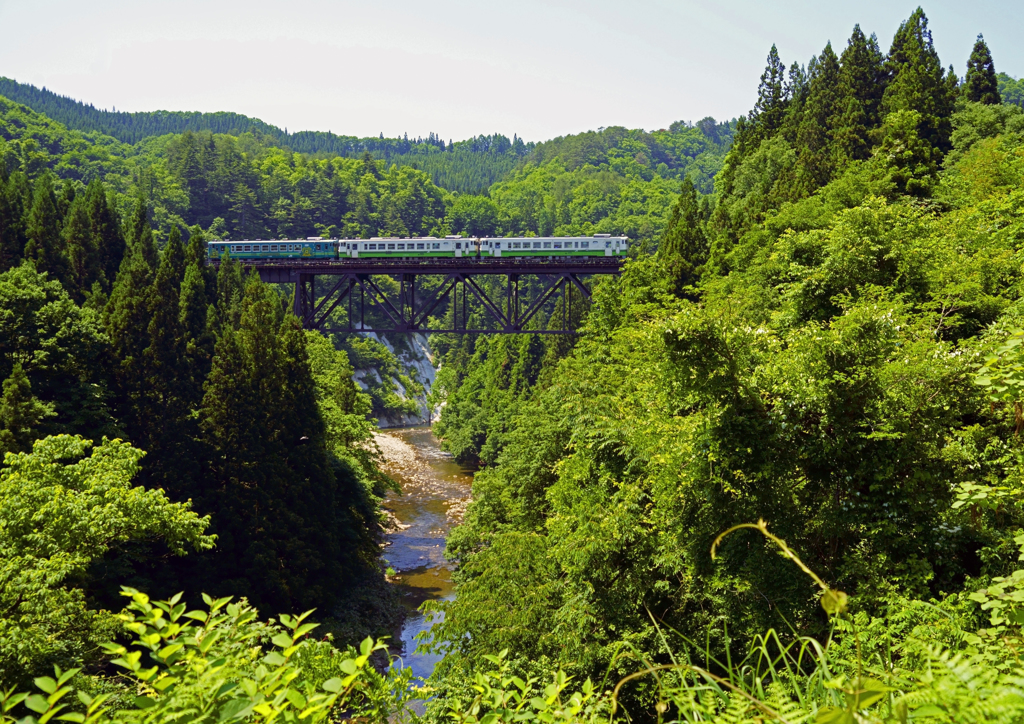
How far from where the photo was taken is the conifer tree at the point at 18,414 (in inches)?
884

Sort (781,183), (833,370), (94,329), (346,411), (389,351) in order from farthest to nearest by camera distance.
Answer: (389,351), (346,411), (781,183), (94,329), (833,370)

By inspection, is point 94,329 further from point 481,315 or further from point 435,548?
point 481,315

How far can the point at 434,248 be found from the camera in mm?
49406

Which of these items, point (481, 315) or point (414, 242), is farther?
point (481, 315)

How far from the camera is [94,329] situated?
29.2 metres

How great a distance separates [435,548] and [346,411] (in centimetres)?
1075

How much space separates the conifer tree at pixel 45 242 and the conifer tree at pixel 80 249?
0.39 m

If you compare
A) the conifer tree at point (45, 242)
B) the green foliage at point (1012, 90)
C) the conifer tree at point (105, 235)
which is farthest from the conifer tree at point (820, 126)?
the green foliage at point (1012, 90)

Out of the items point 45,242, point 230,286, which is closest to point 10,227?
point 45,242

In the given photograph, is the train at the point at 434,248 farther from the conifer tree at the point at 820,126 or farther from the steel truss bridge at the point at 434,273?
the conifer tree at the point at 820,126

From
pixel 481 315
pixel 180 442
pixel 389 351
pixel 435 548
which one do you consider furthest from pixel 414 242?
pixel 481 315

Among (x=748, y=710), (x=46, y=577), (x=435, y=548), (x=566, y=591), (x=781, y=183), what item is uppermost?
(x=781, y=183)

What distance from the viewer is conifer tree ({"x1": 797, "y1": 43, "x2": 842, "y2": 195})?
3719 cm

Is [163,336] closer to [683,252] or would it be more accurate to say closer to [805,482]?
[683,252]
